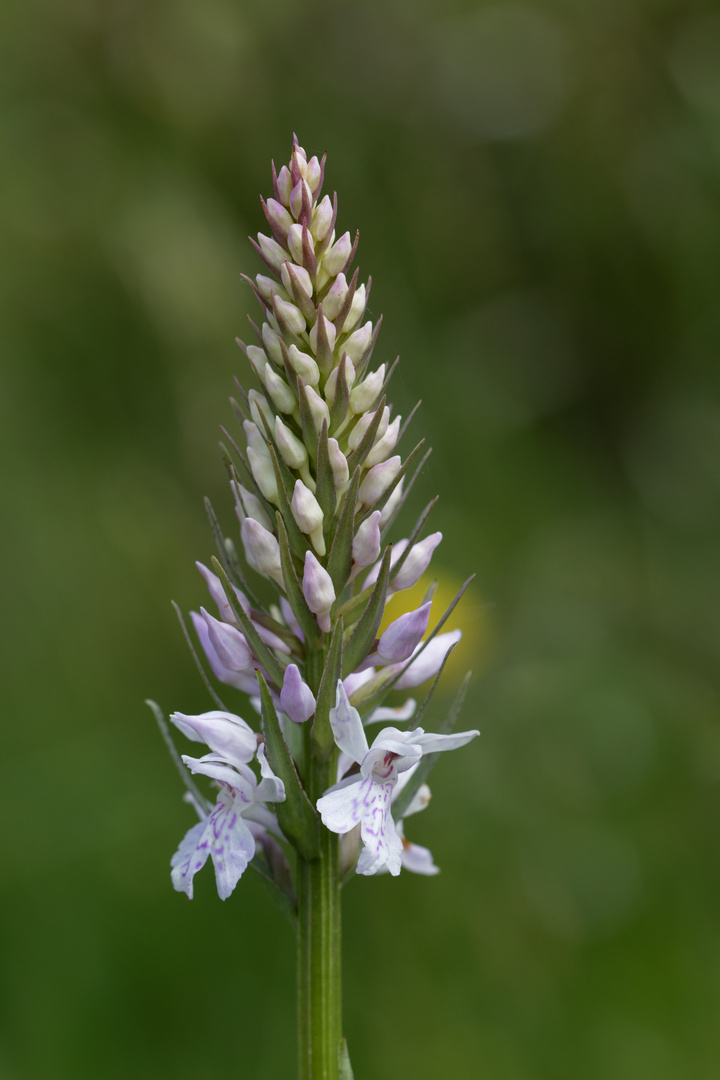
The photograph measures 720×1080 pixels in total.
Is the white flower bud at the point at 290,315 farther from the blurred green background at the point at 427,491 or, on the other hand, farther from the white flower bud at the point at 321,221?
the blurred green background at the point at 427,491

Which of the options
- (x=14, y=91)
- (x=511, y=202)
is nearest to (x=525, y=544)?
(x=511, y=202)

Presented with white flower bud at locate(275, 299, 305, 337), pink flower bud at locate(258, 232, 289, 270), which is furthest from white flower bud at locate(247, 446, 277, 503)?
pink flower bud at locate(258, 232, 289, 270)

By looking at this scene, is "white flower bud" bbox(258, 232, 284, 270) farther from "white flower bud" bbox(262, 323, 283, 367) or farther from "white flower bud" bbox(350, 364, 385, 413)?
"white flower bud" bbox(350, 364, 385, 413)

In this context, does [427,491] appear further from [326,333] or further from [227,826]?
[227,826]

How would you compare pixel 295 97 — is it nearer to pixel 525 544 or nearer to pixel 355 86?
pixel 355 86

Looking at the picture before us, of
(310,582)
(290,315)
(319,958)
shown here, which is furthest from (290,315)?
(319,958)

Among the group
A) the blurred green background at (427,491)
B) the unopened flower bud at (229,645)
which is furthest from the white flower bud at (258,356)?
the blurred green background at (427,491)
